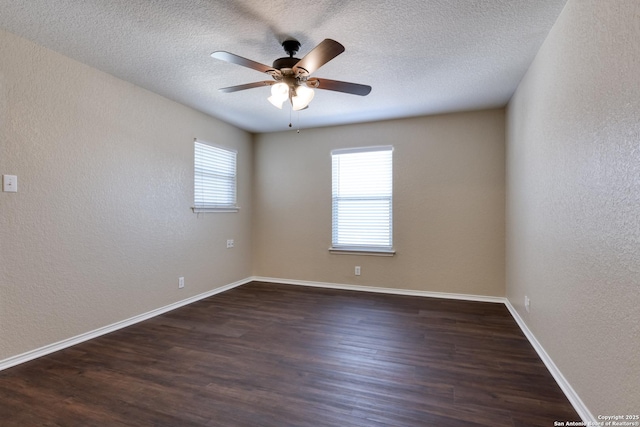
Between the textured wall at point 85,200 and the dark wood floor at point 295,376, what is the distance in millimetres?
365

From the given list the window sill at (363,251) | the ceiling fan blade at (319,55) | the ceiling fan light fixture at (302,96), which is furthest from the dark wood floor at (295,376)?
the ceiling fan blade at (319,55)

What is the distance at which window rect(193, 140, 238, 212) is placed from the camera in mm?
4023

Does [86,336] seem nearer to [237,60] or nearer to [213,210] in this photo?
[213,210]

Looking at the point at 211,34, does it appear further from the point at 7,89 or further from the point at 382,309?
the point at 382,309

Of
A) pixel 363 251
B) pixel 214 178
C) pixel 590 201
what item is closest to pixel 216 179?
pixel 214 178

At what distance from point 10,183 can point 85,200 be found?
53 centimetres

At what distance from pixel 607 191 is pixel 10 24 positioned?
3811 mm

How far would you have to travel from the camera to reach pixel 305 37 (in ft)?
7.48

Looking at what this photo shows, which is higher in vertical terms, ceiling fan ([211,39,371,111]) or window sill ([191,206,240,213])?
ceiling fan ([211,39,371,111])

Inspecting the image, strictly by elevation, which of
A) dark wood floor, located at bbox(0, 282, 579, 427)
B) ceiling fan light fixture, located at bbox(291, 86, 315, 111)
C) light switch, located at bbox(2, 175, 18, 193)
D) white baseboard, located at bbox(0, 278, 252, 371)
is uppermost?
ceiling fan light fixture, located at bbox(291, 86, 315, 111)

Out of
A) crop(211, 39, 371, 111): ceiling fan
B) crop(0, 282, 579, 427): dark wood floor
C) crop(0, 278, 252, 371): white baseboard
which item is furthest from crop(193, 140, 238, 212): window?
crop(211, 39, 371, 111): ceiling fan

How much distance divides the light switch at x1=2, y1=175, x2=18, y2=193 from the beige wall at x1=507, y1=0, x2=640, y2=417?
3734 millimetres

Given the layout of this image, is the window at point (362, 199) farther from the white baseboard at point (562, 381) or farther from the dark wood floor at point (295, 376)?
the white baseboard at point (562, 381)

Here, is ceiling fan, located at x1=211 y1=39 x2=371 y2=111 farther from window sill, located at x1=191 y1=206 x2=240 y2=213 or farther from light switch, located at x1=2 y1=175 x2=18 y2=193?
window sill, located at x1=191 y1=206 x2=240 y2=213
